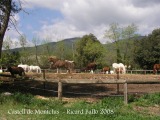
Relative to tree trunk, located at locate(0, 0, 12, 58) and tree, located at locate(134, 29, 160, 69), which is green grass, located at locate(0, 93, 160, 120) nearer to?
tree trunk, located at locate(0, 0, 12, 58)

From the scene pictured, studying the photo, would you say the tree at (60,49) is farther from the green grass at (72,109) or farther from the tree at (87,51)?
the green grass at (72,109)

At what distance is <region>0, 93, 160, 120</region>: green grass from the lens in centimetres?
1195

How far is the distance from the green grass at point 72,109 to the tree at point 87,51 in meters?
62.6

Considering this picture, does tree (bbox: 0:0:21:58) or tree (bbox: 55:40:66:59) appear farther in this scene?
tree (bbox: 55:40:66:59)

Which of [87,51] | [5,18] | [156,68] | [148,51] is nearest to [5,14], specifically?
[5,18]

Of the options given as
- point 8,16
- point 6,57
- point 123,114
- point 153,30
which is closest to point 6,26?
point 8,16

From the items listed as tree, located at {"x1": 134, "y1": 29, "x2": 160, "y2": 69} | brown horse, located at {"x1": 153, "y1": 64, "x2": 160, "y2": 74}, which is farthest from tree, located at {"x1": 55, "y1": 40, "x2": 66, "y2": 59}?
brown horse, located at {"x1": 153, "y1": 64, "x2": 160, "y2": 74}

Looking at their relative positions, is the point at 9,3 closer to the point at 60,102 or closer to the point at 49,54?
the point at 60,102

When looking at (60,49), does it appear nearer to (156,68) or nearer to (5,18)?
(156,68)

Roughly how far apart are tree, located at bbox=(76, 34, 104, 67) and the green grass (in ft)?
205

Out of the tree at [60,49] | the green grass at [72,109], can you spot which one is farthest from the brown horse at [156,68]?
the tree at [60,49]

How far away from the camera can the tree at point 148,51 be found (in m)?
65.8

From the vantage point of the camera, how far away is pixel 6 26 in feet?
56.3

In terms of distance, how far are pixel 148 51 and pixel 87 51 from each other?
1799 centimetres
